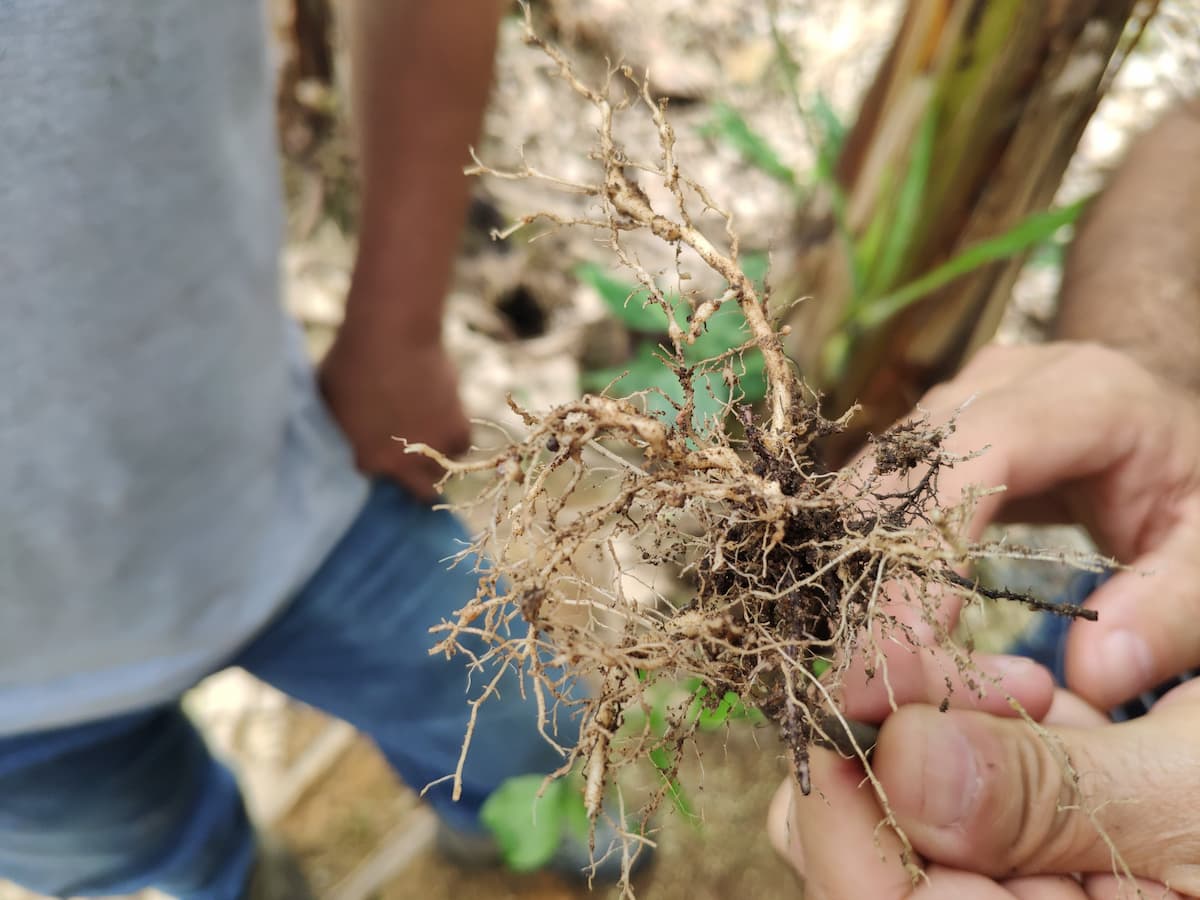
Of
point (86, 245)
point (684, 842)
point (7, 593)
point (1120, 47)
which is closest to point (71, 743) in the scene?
point (7, 593)

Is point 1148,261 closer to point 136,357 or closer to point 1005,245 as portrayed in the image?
point 1005,245

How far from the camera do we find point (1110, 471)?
36.4 inches

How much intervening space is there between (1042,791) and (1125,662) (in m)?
0.28

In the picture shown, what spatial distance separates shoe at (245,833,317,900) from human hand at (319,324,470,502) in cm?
93

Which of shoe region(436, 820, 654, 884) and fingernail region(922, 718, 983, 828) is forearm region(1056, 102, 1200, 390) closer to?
fingernail region(922, 718, 983, 828)

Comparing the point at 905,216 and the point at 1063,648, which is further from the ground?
the point at 905,216

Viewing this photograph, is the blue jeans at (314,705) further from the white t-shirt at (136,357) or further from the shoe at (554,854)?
the shoe at (554,854)

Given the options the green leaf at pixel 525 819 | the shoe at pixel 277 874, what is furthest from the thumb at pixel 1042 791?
the shoe at pixel 277 874

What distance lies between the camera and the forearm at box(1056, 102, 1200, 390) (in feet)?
3.50

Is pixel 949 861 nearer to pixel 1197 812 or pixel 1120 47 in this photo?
pixel 1197 812

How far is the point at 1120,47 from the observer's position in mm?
1094

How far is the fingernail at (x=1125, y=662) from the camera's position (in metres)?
0.84

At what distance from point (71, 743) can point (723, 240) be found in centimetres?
190

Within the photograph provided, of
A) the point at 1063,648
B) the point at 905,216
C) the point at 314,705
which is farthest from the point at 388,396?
the point at 1063,648
